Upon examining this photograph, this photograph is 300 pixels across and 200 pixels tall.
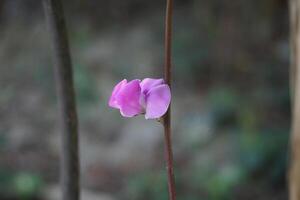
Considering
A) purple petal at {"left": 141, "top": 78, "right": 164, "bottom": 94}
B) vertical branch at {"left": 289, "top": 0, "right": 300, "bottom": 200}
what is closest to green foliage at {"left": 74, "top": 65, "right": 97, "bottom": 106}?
vertical branch at {"left": 289, "top": 0, "right": 300, "bottom": 200}

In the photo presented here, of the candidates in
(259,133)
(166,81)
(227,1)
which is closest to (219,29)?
(227,1)

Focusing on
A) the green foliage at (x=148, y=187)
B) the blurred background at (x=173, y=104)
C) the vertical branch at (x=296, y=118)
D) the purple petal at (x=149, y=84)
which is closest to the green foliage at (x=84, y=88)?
the blurred background at (x=173, y=104)

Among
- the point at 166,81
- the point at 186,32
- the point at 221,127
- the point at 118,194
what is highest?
the point at 166,81

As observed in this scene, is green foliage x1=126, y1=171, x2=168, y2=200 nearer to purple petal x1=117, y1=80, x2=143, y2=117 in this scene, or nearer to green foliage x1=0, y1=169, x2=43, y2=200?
green foliage x1=0, y1=169, x2=43, y2=200

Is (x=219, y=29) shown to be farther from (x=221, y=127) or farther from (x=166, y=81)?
(x=166, y=81)

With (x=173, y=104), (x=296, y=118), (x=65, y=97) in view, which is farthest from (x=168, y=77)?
(x=173, y=104)

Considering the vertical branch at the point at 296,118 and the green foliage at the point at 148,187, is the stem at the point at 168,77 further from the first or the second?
the green foliage at the point at 148,187
